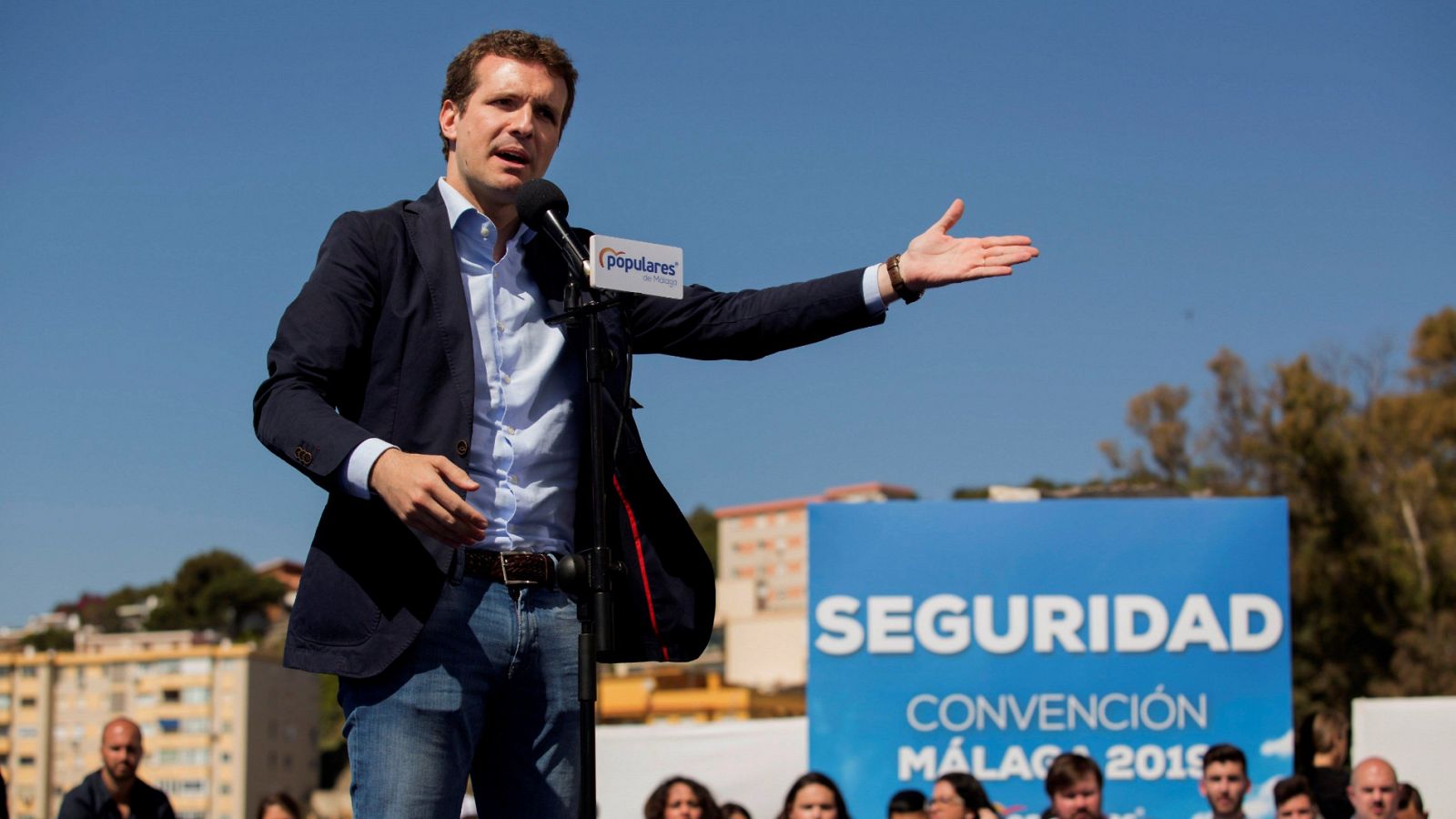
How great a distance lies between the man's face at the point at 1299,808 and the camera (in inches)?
304

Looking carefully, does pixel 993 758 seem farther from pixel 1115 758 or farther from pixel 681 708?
pixel 681 708

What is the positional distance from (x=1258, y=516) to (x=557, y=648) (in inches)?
313

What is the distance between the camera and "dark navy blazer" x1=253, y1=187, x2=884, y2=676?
7.95 ft

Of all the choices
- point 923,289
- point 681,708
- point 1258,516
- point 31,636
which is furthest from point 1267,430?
point 31,636

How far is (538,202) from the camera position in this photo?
2.67 m

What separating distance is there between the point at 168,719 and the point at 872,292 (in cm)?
7379

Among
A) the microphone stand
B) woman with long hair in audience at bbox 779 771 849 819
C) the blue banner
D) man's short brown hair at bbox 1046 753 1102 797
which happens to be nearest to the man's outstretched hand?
the microphone stand

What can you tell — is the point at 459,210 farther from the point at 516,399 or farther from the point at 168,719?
the point at 168,719

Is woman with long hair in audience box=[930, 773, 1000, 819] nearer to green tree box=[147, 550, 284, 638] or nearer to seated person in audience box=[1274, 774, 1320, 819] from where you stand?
seated person in audience box=[1274, 774, 1320, 819]

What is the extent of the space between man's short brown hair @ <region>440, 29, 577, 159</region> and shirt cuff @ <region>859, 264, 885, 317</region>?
2.11 ft

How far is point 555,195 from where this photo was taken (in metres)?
2.68

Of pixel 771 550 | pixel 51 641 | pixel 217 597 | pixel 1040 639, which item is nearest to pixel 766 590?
pixel 771 550

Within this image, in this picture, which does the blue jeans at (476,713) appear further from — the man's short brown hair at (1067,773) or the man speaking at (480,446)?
the man's short brown hair at (1067,773)

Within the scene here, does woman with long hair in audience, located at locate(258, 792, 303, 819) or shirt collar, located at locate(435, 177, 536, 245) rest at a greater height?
shirt collar, located at locate(435, 177, 536, 245)
